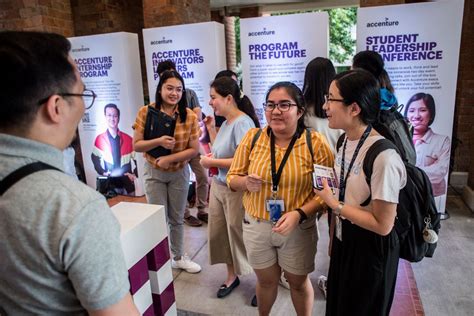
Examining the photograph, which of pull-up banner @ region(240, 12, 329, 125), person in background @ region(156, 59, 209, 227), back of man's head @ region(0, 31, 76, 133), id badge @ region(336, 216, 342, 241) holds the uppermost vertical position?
pull-up banner @ region(240, 12, 329, 125)

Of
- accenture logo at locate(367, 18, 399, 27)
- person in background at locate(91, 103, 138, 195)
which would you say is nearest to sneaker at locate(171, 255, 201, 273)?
person in background at locate(91, 103, 138, 195)

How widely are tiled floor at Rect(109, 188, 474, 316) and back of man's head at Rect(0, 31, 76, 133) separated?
6.50 feet

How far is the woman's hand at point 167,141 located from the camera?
7.86ft

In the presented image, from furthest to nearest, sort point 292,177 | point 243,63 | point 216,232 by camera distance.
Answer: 1. point 243,63
2. point 216,232
3. point 292,177

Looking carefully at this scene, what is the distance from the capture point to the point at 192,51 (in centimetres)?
387

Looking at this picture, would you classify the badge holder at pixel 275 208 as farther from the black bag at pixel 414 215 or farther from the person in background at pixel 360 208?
the black bag at pixel 414 215

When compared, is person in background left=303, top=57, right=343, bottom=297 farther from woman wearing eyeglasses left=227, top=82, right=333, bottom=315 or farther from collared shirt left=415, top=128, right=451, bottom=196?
collared shirt left=415, top=128, right=451, bottom=196

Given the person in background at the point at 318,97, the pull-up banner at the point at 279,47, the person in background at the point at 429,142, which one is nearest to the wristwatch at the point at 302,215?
the person in background at the point at 318,97

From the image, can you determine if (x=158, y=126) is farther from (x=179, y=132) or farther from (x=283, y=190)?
(x=283, y=190)

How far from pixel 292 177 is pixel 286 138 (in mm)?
204

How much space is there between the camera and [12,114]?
699 millimetres

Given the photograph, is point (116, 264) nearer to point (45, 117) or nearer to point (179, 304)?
point (45, 117)

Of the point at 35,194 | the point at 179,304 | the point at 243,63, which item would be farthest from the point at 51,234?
the point at 243,63

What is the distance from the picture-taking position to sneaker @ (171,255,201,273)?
2.83 m
